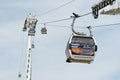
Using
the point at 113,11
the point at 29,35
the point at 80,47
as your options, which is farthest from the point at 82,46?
the point at 29,35

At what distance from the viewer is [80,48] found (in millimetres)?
50688

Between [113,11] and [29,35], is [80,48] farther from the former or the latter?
[29,35]

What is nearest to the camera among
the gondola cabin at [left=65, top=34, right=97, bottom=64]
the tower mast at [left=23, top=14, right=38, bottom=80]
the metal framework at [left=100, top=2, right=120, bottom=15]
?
the gondola cabin at [left=65, top=34, right=97, bottom=64]

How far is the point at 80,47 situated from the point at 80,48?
0.35ft

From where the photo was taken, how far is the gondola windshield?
50531 millimetres

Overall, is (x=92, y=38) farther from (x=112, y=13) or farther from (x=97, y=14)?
(x=112, y=13)

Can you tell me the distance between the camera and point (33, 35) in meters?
84.3

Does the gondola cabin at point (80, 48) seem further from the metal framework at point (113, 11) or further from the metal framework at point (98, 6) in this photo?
the metal framework at point (113, 11)

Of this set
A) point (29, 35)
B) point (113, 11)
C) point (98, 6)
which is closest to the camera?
point (98, 6)

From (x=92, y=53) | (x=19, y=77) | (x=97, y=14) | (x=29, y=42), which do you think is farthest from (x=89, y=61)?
(x=19, y=77)

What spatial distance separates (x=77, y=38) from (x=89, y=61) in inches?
86.3

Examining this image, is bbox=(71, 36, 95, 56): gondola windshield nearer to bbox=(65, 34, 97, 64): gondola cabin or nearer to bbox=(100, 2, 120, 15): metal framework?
bbox=(65, 34, 97, 64): gondola cabin

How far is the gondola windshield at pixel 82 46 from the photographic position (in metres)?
50.5

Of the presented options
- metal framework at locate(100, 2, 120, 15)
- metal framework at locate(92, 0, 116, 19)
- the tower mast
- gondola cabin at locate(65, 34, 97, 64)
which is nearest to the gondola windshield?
gondola cabin at locate(65, 34, 97, 64)
